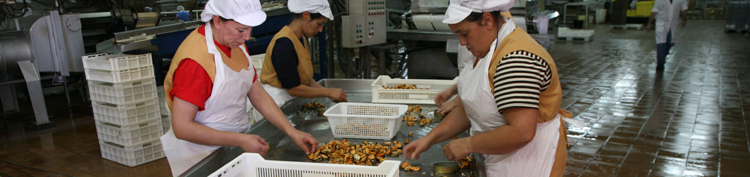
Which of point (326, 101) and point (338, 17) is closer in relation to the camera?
point (326, 101)

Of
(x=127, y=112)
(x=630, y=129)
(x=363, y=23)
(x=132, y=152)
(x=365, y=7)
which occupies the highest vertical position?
(x=365, y=7)

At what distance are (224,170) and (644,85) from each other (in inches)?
254

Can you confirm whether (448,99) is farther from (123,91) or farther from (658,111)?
(658,111)

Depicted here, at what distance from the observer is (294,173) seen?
1311 mm

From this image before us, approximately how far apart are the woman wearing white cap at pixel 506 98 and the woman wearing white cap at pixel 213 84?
0.63 m

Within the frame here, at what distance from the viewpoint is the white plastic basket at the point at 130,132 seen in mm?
3537

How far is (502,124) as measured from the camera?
1431mm

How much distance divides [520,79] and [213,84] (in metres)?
1.06

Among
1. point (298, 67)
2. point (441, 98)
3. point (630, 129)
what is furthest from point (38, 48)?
point (630, 129)

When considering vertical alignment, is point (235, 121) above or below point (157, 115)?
above

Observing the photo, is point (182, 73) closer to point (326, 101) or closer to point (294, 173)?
point (294, 173)

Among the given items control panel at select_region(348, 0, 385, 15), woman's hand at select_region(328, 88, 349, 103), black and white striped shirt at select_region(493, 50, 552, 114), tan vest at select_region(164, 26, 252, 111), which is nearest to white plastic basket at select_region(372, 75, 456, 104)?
woman's hand at select_region(328, 88, 349, 103)

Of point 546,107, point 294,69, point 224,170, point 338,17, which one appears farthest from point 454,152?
point 338,17

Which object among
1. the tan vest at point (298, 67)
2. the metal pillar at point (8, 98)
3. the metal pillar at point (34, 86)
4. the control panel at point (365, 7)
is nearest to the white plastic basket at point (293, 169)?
the tan vest at point (298, 67)
